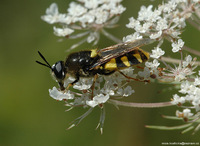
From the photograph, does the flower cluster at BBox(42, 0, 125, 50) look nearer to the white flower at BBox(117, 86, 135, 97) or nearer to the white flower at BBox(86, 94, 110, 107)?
the white flower at BBox(117, 86, 135, 97)

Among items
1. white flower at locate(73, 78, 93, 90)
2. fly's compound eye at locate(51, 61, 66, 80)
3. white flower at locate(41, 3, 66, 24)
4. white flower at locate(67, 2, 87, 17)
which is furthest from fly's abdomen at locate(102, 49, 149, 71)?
white flower at locate(41, 3, 66, 24)

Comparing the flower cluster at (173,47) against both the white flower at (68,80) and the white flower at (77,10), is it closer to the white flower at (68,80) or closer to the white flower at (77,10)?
the white flower at (68,80)

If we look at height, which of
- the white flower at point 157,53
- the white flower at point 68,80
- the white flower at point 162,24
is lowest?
the white flower at point 68,80

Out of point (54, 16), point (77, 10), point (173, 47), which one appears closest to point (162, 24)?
point (173, 47)

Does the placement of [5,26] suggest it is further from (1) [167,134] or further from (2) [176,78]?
(2) [176,78]

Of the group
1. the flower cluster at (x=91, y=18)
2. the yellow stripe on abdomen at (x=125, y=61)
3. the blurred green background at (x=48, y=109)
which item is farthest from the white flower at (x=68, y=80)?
the blurred green background at (x=48, y=109)
